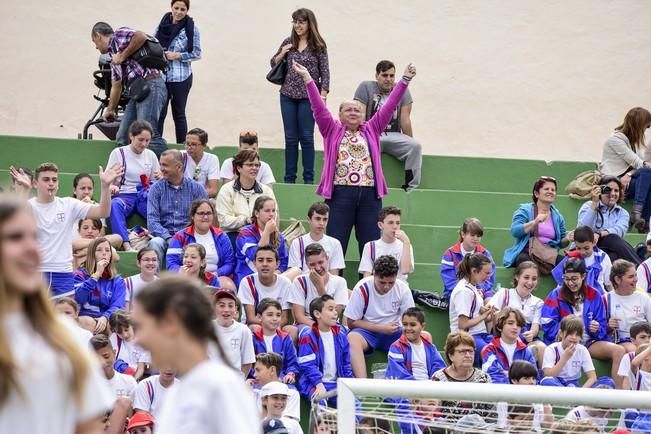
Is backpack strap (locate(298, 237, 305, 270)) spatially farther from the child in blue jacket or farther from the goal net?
the goal net

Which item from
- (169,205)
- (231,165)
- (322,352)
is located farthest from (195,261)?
(231,165)

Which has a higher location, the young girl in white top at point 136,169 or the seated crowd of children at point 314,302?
the young girl in white top at point 136,169

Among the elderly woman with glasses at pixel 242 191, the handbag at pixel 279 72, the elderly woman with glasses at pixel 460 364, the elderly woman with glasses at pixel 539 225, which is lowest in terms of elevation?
the elderly woman with glasses at pixel 460 364

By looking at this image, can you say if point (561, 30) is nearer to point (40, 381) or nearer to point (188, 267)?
point (188, 267)

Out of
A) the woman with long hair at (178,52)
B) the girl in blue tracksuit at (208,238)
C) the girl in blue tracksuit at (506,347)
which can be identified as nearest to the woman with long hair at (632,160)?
the girl in blue tracksuit at (506,347)

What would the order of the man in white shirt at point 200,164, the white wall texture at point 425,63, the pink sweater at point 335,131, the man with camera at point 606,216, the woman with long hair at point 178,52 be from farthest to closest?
the white wall texture at point 425,63, the woman with long hair at point 178,52, the man in white shirt at point 200,164, the man with camera at point 606,216, the pink sweater at point 335,131

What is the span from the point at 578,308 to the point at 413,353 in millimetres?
1582

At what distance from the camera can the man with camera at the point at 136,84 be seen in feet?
40.4

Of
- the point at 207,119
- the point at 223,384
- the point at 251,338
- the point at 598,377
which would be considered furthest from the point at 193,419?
the point at 207,119

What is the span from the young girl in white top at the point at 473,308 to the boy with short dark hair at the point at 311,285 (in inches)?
32.6

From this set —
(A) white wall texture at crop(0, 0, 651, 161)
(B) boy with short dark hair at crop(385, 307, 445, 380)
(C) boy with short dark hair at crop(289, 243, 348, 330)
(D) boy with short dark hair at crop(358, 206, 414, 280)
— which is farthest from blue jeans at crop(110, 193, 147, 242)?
(A) white wall texture at crop(0, 0, 651, 161)

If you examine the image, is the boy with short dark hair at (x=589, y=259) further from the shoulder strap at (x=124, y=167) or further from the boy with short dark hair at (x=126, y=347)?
the shoulder strap at (x=124, y=167)

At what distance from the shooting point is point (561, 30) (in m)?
16.8

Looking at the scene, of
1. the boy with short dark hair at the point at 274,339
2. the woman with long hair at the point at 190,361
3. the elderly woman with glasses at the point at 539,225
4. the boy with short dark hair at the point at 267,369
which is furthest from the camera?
the elderly woman with glasses at the point at 539,225
